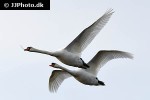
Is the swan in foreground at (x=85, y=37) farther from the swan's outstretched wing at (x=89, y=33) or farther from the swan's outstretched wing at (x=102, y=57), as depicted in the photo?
the swan's outstretched wing at (x=102, y=57)

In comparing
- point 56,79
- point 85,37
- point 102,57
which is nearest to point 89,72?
point 102,57

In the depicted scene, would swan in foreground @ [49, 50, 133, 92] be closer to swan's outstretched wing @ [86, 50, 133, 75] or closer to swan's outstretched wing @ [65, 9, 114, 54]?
swan's outstretched wing @ [86, 50, 133, 75]

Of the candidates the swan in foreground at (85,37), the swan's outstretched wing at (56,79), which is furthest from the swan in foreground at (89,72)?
the swan in foreground at (85,37)

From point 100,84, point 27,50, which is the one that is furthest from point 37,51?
point 100,84

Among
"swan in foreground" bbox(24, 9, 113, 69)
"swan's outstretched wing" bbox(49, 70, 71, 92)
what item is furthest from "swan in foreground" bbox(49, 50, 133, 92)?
"swan in foreground" bbox(24, 9, 113, 69)

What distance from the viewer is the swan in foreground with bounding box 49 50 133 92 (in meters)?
44.4

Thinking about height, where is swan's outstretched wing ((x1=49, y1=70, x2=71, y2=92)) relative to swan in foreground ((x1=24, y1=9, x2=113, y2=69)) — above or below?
below

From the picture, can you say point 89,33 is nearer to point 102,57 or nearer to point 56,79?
point 102,57

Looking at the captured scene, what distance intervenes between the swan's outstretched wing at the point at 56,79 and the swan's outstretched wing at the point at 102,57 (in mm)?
2265

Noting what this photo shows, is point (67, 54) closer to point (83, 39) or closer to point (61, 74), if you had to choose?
point (83, 39)

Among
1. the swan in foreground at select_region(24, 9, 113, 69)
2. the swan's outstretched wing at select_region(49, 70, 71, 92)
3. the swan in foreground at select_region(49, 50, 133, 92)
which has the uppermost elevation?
the swan in foreground at select_region(24, 9, 113, 69)

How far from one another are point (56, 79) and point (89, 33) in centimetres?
462

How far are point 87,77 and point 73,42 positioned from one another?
199 cm

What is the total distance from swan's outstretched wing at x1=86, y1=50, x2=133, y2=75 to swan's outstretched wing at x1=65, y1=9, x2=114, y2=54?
2.06 meters
